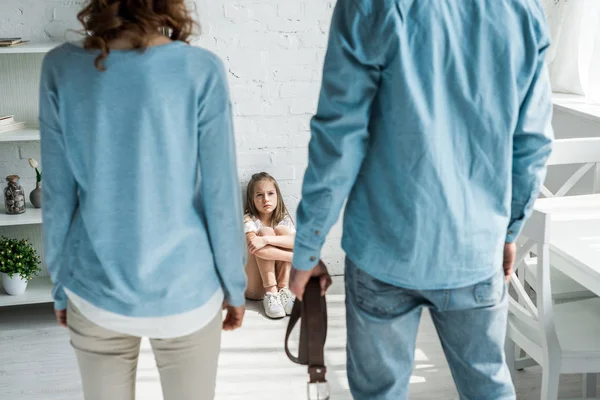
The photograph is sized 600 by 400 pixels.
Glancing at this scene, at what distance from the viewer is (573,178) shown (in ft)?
9.02

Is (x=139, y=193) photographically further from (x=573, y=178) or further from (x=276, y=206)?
(x=276, y=206)

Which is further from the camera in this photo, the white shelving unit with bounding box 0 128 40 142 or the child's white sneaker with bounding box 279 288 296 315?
the child's white sneaker with bounding box 279 288 296 315

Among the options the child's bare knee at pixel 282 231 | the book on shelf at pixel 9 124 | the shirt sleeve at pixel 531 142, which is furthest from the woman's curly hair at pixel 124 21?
the child's bare knee at pixel 282 231

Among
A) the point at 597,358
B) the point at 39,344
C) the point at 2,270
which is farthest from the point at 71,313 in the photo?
the point at 2,270

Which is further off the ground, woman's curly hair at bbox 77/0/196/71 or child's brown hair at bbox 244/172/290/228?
woman's curly hair at bbox 77/0/196/71

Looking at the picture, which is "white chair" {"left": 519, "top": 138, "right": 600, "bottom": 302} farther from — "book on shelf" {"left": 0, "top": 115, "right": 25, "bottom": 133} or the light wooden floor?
"book on shelf" {"left": 0, "top": 115, "right": 25, "bottom": 133}

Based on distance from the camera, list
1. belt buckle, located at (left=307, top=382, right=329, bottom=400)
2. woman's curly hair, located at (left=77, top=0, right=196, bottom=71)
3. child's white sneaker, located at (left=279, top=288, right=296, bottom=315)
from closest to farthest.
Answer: woman's curly hair, located at (left=77, top=0, right=196, bottom=71) → belt buckle, located at (left=307, top=382, right=329, bottom=400) → child's white sneaker, located at (left=279, top=288, right=296, bottom=315)

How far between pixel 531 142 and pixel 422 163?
0.89 ft

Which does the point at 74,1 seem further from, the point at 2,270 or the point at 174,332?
the point at 174,332

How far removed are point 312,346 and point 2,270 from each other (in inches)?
81.0

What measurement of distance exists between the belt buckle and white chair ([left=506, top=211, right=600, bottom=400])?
0.76 meters

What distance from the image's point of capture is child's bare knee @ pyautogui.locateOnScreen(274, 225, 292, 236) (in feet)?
11.2

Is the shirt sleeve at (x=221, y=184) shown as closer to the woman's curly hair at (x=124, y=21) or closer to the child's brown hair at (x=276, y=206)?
the woman's curly hair at (x=124, y=21)

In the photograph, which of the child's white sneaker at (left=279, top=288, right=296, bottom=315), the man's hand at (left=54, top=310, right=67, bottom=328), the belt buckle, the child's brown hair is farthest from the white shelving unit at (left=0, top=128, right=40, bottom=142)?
the belt buckle
